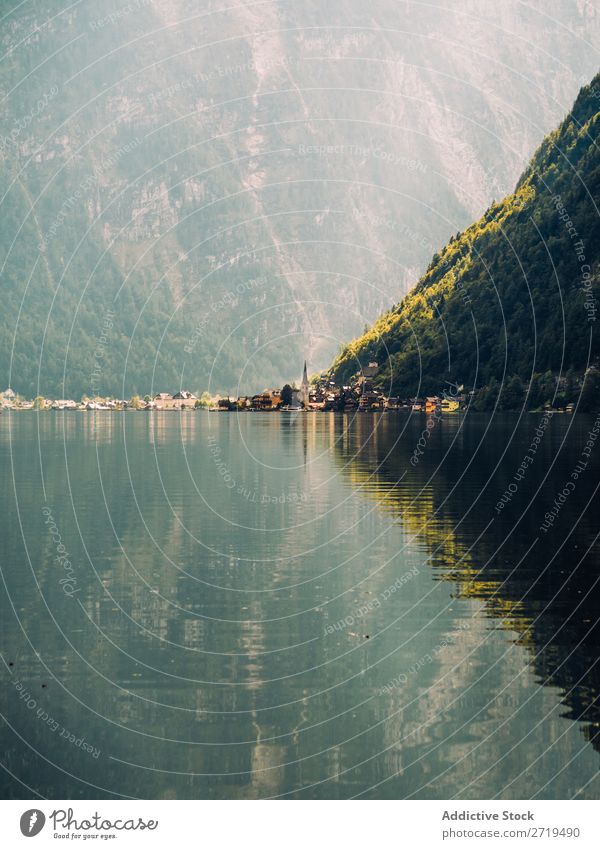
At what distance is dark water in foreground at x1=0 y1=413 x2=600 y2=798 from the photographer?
25281 mm

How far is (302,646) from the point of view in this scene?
109 feet

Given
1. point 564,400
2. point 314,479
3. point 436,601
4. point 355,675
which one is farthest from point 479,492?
point 564,400

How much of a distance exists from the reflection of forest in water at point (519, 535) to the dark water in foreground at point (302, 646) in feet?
0.54

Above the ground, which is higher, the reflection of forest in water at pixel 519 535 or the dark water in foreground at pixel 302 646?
the reflection of forest in water at pixel 519 535

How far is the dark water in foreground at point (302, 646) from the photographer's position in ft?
82.9

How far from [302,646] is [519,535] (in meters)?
20.8

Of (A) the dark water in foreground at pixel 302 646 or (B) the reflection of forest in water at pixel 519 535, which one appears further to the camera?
(B) the reflection of forest in water at pixel 519 535

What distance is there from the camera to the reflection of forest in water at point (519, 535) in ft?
105

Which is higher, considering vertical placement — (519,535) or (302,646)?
(519,535)

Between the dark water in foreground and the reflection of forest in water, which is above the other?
the reflection of forest in water

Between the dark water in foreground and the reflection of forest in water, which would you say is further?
the reflection of forest in water

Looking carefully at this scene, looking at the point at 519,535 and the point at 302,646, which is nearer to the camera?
the point at 302,646

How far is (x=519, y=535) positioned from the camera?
51.9 meters

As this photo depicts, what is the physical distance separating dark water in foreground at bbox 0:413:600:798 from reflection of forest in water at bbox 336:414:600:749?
163mm
